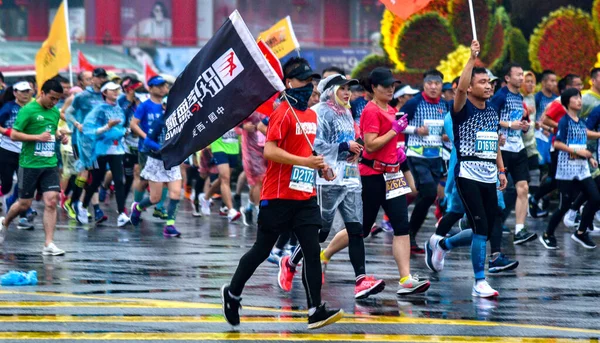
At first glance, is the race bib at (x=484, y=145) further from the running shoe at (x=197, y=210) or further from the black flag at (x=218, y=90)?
the running shoe at (x=197, y=210)

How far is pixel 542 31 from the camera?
21312mm

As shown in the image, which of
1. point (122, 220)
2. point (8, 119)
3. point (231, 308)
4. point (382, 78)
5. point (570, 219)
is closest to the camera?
point (231, 308)

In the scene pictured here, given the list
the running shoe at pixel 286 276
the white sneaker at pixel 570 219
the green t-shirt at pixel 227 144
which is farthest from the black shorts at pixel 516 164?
the green t-shirt at pixel 227 144

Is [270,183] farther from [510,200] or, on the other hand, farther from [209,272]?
[510,200]

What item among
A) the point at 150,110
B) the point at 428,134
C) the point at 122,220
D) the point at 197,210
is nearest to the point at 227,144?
the point at 197,210

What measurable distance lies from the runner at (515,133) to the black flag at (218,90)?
→ 16.5ft

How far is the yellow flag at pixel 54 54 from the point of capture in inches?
717

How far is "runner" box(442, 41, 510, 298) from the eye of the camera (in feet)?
32.8

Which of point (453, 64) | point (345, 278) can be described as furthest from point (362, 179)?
point (453, 64)

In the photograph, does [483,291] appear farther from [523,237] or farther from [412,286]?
[523,237]

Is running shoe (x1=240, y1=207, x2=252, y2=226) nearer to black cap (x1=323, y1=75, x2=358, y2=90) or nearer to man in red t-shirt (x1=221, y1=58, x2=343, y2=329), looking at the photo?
black cap (x1=323, y1=75, x2=358, y2=90)

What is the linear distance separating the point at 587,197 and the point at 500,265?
2.65 metres

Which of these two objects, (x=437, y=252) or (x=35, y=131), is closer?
(x=437, y=252)

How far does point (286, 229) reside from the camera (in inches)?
332
